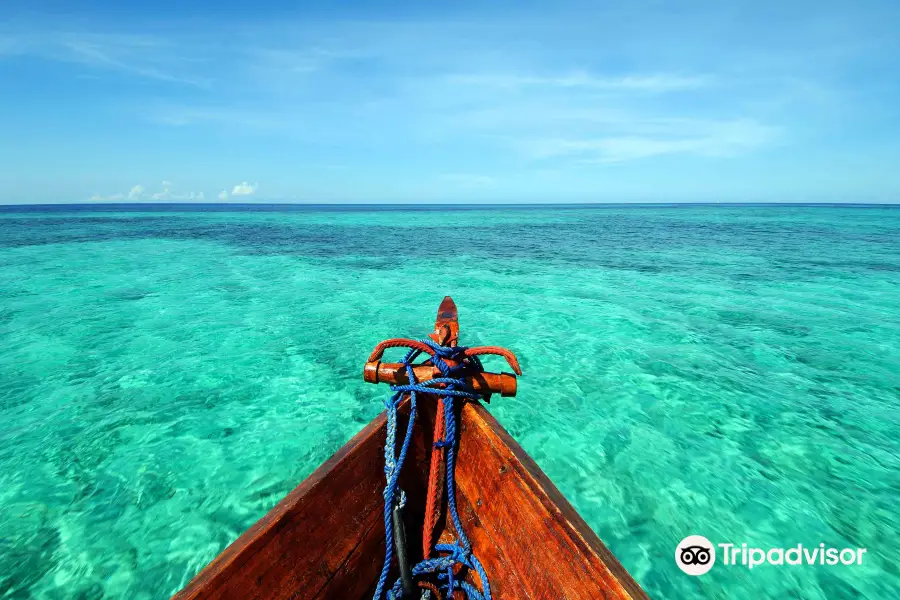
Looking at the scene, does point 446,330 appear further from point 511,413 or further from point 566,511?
point 511,413

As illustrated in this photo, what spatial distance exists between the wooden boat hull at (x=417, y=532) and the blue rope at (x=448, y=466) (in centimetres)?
8

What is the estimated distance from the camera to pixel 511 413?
Result: 18.5 ft

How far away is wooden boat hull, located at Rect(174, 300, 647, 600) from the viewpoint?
70.7 inches

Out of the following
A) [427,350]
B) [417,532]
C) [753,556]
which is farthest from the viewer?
[753,556]

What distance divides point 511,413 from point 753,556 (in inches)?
113

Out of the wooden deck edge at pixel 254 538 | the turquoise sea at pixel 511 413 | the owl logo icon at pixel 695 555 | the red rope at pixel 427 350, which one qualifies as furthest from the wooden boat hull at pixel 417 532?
the owl logo icon at pixel 695 555

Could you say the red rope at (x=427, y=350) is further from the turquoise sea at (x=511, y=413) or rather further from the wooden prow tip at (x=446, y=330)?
the turquoise sea at (x=511, y=413)

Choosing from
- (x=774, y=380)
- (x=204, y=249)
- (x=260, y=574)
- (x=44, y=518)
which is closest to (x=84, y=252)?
(x=204, y=249)

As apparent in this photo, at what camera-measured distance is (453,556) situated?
100 inches

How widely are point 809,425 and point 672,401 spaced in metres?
1.57

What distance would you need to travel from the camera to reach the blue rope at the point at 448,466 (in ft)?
7.92

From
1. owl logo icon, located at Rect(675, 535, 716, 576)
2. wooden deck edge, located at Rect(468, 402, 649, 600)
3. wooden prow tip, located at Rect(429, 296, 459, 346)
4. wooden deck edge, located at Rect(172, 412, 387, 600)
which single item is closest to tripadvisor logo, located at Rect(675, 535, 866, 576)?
owl logo icon, located at Rect(675, 535, 716, 576)

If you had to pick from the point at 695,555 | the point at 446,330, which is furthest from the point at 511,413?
the point at 446,330

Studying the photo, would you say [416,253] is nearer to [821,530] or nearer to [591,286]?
[591,286]
